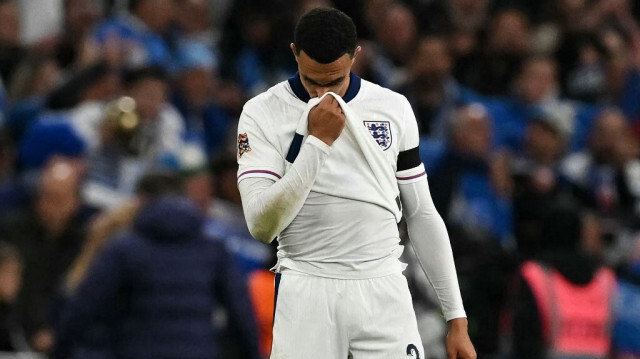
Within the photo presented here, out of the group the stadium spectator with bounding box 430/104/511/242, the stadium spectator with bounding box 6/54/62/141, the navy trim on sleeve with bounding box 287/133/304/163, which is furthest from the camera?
the stadium spectator with bounding box 6/54/62/141

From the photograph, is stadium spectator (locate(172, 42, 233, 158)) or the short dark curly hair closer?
the short dark curly hair

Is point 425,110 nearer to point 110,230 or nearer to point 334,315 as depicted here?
point 110,230

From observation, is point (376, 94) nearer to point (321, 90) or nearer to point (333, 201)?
point (321, 90)

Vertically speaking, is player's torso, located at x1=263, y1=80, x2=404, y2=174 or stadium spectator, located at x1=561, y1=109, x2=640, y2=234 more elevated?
player's torso, located at x1=263, y1=80, x2=404, y2=174

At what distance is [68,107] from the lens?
10188mm

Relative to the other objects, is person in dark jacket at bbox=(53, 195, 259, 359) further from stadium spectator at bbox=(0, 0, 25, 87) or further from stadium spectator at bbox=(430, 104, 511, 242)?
stadium spectator at bbox=(0, 0, 25, 87)

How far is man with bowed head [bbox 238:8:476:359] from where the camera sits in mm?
4602

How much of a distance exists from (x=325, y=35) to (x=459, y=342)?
1149 mm

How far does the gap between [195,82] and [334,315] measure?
22.0 feet

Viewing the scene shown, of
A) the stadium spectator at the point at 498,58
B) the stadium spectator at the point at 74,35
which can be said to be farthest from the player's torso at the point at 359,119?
the stadium spectator at the point at 498,58

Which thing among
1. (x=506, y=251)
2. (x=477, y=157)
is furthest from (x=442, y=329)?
(x=477, y=157)

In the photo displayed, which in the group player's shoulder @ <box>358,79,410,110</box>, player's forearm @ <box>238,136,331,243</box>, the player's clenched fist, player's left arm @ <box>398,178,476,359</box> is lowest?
player's left arm @ <box>398,178,476,359</box>

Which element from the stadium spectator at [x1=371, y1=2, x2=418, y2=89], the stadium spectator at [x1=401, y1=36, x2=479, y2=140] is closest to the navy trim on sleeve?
the stadium spectator at [x1=401, y1=36, x2=479, y2=140]

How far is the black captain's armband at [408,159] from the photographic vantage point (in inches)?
188
